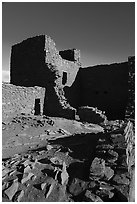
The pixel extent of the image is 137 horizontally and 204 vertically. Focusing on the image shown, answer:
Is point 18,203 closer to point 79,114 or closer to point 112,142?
point 112,142

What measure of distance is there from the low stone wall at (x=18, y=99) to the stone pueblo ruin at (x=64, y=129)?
6 cm

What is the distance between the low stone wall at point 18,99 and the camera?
10583 mm

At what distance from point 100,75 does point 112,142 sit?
12.8 meters

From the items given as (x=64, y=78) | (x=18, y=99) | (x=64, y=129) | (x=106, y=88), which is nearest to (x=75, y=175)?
(x=64, y=129)

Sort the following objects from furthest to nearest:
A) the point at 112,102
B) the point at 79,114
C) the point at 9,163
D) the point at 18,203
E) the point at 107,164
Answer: the point at 112,102
the point at 79,114
the point at 9,163
the point at 107,164
the point at 18,203

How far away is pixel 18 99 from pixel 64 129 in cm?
384

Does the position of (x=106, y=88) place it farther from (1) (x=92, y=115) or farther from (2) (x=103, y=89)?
(1) (x=92, y=115)

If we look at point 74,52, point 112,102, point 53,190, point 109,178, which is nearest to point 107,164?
point 109,178

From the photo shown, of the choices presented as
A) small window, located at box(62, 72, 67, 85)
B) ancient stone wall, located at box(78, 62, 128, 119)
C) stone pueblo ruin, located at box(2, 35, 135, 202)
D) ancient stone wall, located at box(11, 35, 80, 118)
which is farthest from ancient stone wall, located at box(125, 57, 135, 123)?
small window, located at box(62, 72, 67, 85)

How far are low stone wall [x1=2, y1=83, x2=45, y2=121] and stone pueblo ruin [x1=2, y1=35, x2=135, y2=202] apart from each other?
6cm

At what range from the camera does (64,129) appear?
31.2 ft

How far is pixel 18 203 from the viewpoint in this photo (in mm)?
2861

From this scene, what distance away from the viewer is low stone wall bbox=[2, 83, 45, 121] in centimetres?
1058

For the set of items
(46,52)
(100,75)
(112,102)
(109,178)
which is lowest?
(109,178)
